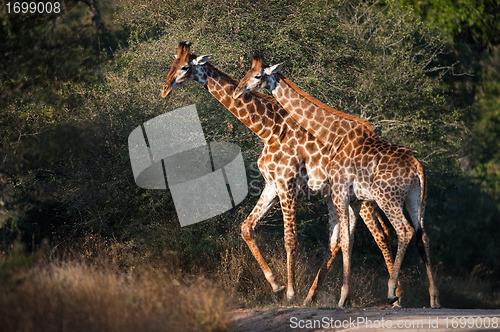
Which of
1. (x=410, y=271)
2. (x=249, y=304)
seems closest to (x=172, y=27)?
(x=249, y=304)

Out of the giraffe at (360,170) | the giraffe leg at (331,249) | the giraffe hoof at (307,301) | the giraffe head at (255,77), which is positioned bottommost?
the giraffe hoof at (307,301)

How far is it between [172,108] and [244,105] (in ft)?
8.02

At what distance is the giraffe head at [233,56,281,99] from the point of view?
360 inches

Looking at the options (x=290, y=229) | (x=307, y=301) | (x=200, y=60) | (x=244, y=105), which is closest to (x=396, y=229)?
(x=290, y=229)

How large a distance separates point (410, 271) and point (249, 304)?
21.7 ft

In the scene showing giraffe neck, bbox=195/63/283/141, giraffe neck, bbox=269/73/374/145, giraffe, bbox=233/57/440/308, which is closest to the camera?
giraffe, bbox=233/57/440/308

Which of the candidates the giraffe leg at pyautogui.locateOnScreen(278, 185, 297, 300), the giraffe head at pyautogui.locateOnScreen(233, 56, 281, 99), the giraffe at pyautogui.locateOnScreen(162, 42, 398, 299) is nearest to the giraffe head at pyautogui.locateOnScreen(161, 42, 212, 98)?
the giraffe at pyautogui.locateOnScreen(162, 42, 398, 299)

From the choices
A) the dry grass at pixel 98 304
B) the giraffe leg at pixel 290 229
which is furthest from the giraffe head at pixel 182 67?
the dry grass at pixel 98 304

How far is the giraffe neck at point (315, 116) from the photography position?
31.5 feet

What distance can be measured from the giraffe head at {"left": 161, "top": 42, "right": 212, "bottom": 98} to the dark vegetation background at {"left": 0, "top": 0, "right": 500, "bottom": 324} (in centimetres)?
121

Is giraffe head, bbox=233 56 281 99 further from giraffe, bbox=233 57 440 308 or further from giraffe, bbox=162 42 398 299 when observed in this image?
giraffe, bbox=162 42 398 299

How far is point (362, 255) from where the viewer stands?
1466 cm

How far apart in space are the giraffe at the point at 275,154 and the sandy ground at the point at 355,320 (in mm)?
1418

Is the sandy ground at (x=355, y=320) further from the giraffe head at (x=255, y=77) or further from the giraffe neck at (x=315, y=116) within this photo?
the giraffe head at (x=255, y=77)
